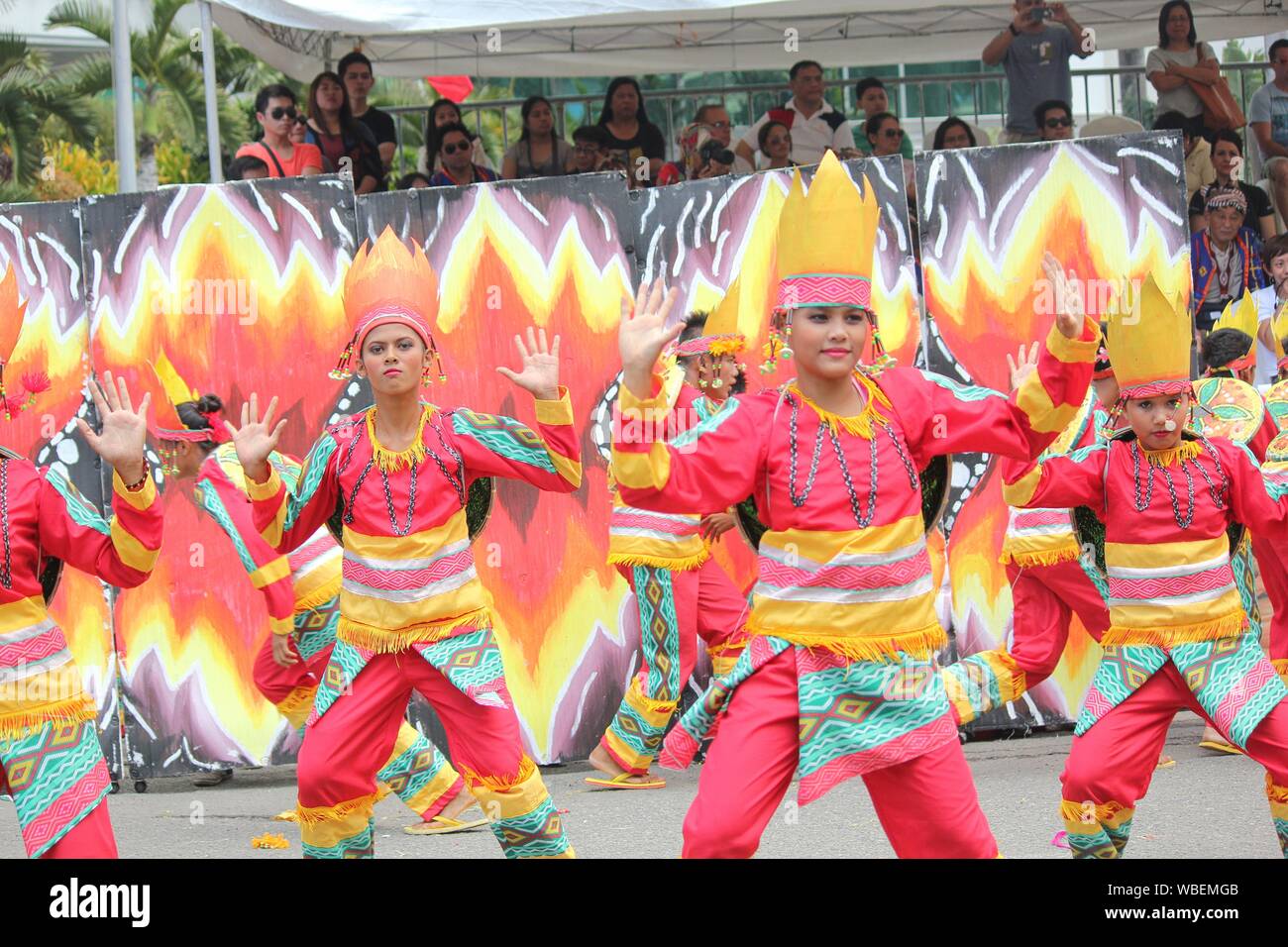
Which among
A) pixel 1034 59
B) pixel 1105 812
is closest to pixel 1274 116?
pixel 1034 59

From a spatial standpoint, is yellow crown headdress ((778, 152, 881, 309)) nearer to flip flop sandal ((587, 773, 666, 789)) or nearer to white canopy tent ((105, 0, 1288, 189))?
flip flop sandal ((587, 773, 666, 789))

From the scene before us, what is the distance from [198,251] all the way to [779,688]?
4357 millimetres

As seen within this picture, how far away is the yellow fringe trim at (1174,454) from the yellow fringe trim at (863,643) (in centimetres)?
135

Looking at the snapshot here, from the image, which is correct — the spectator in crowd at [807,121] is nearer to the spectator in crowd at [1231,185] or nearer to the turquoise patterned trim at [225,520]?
the spectator in crowd at [1231,185]

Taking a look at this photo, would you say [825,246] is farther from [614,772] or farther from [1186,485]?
[614,772]

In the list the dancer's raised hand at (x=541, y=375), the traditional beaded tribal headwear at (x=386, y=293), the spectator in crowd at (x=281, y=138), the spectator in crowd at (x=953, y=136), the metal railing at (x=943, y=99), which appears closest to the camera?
the dancer's raised hand at (x=541, y=375)

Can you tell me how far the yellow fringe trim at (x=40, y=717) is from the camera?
4758 mm

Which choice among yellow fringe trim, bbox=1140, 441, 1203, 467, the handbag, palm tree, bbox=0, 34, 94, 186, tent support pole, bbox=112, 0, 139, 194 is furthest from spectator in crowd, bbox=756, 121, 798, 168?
palm tree, bbox=0, 34, 94, 186

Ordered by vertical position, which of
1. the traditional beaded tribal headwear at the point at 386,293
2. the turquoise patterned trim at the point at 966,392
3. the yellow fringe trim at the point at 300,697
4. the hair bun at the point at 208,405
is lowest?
the yellow fringe trim at the point at 300,697

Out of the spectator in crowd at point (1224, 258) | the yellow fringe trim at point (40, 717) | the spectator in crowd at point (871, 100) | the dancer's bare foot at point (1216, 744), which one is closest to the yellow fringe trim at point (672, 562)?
Answer: the dancer's bare foot at point (1216, 744)

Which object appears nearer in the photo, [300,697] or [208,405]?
[300,697]

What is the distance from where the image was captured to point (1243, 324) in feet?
26.2

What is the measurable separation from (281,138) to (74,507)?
4.81 m

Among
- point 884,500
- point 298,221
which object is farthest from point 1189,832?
point 298,221
